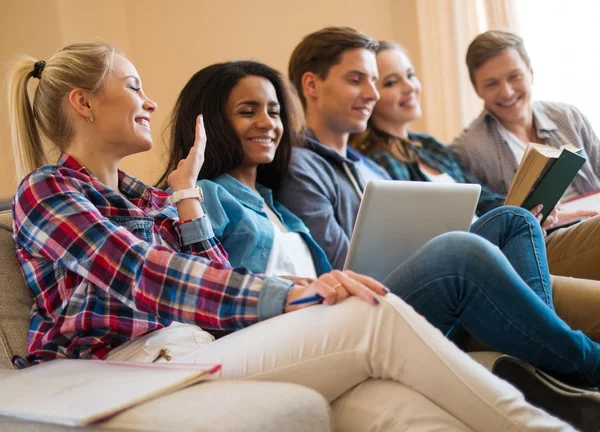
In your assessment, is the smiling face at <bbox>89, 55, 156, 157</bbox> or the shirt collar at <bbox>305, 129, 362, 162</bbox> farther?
the shirt collar at <bbox>305, 129, 362, 162</bbox>

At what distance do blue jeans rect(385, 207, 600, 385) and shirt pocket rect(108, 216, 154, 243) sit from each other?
44 cm

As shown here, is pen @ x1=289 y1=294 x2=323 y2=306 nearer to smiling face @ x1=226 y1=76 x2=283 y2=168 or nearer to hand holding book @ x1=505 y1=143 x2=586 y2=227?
smiling face @ x1=226 y1=76 x2=283 y2=168

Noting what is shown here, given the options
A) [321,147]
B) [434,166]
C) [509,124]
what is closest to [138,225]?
[321,147]

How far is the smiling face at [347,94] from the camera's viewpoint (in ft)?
7.72

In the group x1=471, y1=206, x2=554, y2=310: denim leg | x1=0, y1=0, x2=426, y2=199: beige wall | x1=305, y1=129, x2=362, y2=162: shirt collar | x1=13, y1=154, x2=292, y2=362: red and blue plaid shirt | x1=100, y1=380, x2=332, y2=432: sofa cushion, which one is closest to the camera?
x1=100, y1=380, x2=332, y2=432: sofa cushion

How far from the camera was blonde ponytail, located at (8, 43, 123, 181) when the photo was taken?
1496 millimetres

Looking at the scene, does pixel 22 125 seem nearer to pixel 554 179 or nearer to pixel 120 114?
pixel 120 114

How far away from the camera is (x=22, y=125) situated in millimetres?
1525

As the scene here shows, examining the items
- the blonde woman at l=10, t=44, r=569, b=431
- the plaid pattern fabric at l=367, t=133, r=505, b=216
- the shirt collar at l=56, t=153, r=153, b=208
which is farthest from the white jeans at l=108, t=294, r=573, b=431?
the plaid pattern fabric at l=367, t=133, r=505, b=216

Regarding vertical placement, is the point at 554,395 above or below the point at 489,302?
below

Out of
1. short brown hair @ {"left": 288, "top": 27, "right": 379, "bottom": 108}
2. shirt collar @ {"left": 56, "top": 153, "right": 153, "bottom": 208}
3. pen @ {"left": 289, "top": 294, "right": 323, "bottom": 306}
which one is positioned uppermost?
short brown hair @ {"left": 288, "top": 27, "right": 379, "bottom": 108}

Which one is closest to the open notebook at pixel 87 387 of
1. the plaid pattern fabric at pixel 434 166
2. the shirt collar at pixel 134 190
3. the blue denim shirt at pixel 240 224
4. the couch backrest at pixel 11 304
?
the couch backrest at pixel 11 304

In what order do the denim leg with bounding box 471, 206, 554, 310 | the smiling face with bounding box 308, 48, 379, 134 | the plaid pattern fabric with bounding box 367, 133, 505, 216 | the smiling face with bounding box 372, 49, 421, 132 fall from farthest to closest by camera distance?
Answer: the smiling face with bounding box 372, 49, 421, 132
the plaid pattern fabric with bounding box 367, 133, 505, 216
the smiling face with bounding box 308, 48, 379, 134
the denim leg with bounding box 471, 206, 554, 310

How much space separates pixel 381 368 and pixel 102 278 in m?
0.45
